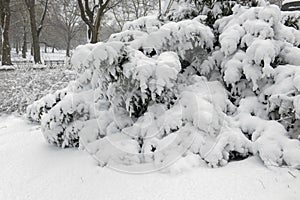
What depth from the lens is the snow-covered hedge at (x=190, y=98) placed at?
317 centimetres

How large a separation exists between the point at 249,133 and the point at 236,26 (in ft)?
4.68

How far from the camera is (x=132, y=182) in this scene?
9.71 ft

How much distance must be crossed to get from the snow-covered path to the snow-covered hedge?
0.16 m

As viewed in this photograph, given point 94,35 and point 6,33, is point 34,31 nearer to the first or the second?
point 6,33

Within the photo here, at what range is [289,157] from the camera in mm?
2844

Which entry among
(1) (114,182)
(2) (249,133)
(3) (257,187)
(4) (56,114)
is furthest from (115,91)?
(3) (257,187)

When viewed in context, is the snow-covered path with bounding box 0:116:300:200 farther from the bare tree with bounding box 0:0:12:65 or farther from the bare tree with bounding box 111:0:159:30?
the bare tree with bounding box 111:0:159:30

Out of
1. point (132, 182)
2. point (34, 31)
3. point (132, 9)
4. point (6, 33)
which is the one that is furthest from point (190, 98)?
point (132, 9)

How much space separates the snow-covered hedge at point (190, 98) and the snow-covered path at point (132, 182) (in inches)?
6.4

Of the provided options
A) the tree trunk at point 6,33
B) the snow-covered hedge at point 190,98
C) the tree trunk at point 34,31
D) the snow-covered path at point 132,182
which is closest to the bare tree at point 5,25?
the tree trunk at point 6,33

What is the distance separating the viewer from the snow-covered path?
2.62m

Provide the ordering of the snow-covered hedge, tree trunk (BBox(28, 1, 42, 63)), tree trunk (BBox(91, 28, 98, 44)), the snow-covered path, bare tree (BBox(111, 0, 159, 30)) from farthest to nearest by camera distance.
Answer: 1. bare tree (BBox(111, 0, 159, 30))
2. tree trunk (BBox(28, 1, 42, 63))
3. tree trunk (BBox(91, 28, 98, 44))
4. the snow-covered hedge
5. the snow-covered path

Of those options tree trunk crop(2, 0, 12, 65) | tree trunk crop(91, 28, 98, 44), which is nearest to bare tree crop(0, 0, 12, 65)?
tree trunk crop(2, 0, 12, 65)

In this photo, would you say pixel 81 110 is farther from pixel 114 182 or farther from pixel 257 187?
pixel 257 187
